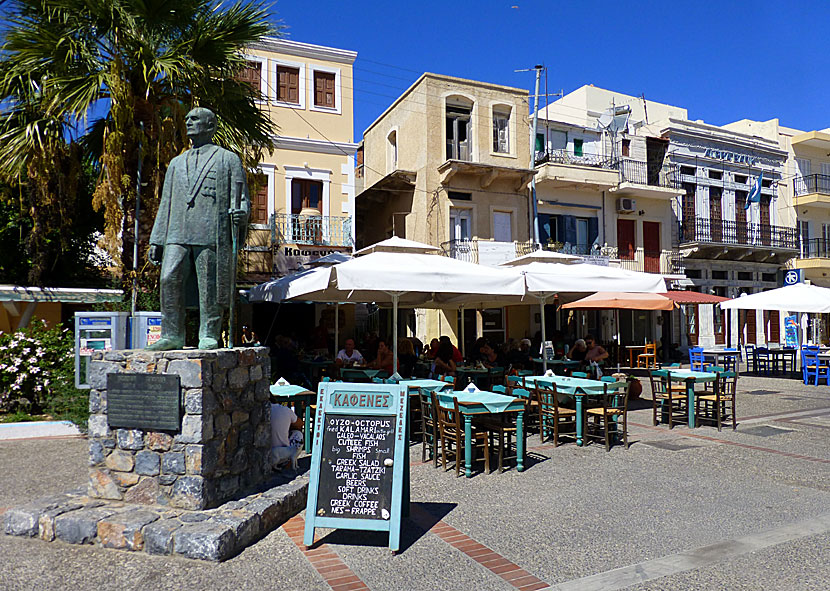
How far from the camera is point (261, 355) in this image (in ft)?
18.2

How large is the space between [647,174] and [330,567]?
76.9 ft

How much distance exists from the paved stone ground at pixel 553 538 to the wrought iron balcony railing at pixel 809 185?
2603cm

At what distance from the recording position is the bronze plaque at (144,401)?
15.5 ft

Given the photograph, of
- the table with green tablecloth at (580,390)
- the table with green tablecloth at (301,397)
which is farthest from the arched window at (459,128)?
the table with green tablecloth at (301,397)

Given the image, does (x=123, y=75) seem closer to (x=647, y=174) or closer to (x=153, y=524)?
(x=153, y=524)

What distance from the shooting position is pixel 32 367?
9148mm

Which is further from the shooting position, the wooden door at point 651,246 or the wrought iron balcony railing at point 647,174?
the wooden door at point 651,246

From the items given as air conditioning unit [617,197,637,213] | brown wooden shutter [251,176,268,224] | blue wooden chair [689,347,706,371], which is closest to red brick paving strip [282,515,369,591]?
brown wooden shutter [251,176,268,224]

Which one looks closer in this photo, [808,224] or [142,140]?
[142,140]

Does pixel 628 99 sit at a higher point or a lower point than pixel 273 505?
higher

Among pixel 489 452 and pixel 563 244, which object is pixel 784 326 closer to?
pixel 563 244

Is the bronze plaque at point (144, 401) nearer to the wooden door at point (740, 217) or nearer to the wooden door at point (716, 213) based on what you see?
the wooden door at point (716, 213)

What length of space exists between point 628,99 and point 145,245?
2400 centimetres

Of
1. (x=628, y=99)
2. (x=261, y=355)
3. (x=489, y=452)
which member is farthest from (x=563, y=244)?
(x=261, y=355)
